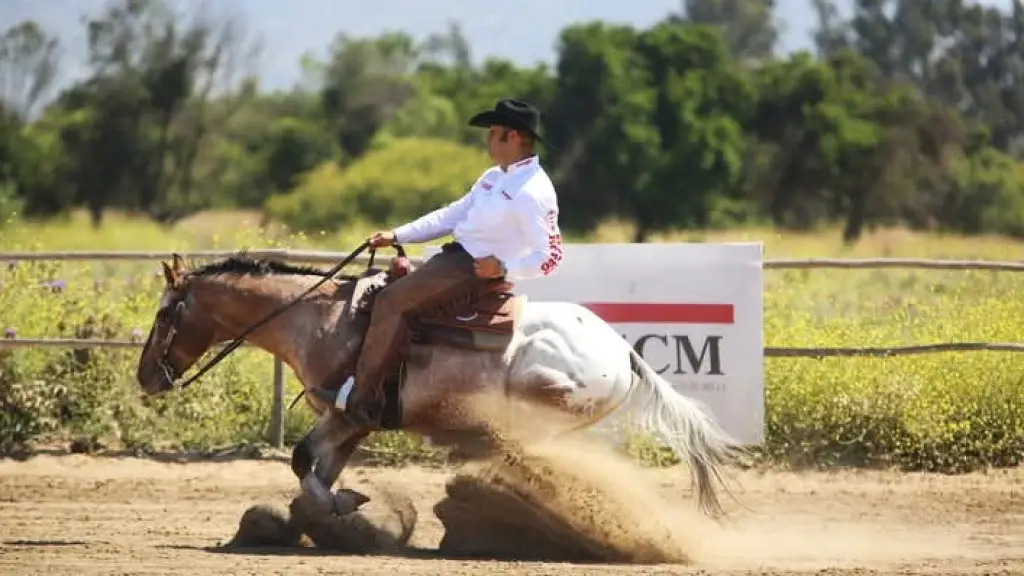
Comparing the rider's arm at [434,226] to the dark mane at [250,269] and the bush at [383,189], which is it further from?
the bush at [383,189]

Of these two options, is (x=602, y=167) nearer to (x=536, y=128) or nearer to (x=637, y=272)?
(x=637, y=272)

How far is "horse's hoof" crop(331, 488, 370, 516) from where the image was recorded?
782 cm

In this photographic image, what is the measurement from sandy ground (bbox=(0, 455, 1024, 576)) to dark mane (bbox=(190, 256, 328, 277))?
4.41ft

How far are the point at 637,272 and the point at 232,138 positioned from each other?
164 ft

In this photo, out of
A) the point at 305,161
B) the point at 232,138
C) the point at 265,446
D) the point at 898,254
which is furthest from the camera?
the point at 232,138

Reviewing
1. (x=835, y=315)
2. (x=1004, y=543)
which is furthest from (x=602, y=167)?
(x=1004, y=543)

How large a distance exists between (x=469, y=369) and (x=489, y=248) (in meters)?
0.58

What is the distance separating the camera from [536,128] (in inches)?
304

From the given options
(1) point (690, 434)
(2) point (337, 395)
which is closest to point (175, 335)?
(2) point (337, 395)

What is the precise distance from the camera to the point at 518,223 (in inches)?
300

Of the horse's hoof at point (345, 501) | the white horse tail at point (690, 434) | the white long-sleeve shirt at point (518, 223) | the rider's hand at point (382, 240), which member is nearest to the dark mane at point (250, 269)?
the rider's hand at point (382, 240)

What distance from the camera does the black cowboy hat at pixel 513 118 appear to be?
7668 millimetres

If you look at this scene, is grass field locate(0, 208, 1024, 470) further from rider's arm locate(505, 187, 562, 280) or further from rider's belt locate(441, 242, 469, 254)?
rider's arm locate(505, 187, 562, 280)

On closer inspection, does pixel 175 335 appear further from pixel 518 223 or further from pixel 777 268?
pixel 777 268
